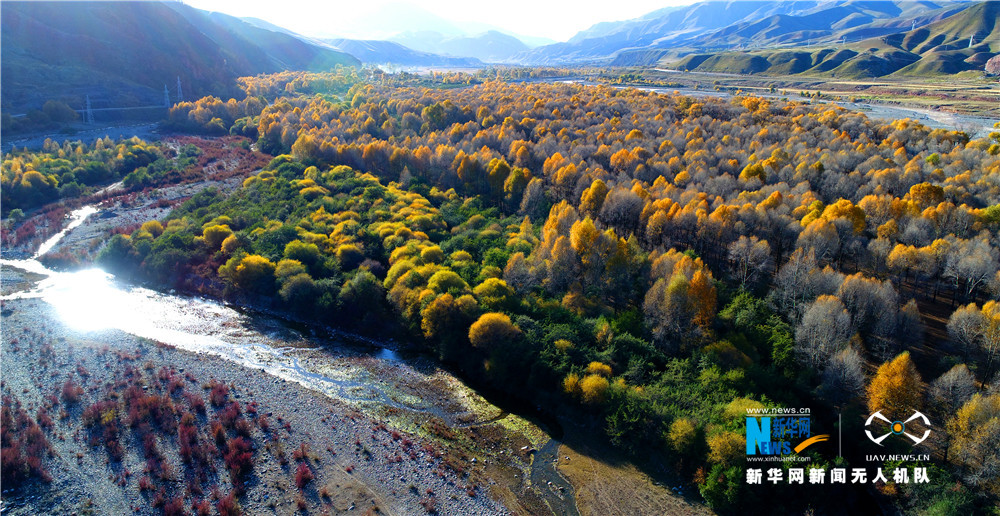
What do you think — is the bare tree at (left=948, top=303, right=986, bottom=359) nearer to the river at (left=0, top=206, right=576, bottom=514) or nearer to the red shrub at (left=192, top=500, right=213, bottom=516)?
the river at (left=0, top=206, right=576, bottom=514)

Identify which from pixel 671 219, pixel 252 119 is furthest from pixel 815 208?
pixel 252 119

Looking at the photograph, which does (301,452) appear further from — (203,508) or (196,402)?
(196,402)

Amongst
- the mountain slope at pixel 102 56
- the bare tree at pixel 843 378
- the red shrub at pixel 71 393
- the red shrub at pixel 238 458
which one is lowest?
the red shrub at pixel 238 458

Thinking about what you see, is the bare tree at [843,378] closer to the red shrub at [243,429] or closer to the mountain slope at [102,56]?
the red shrub at [243,429]

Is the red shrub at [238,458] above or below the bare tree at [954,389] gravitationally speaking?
below

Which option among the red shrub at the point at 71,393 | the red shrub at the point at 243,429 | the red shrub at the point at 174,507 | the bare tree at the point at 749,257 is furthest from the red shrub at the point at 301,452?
the bare tree at the point at 749,257

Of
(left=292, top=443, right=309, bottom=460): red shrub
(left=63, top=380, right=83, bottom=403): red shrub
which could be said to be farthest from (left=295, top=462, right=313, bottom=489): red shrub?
(left=63, top=380, right=83, bottom=403): red shrub
